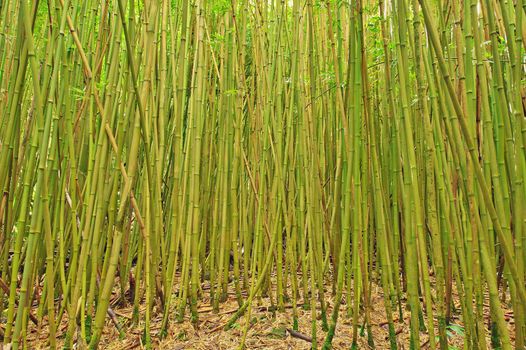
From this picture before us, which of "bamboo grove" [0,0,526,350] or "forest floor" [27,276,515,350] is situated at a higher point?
"bamboo grove" [0,0,526,350]

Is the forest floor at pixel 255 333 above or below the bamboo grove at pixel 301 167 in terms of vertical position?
below

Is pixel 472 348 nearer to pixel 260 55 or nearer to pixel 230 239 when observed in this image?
pixel 230 239

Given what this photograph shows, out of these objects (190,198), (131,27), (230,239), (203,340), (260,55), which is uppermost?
(260,55)

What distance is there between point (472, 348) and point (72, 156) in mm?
944

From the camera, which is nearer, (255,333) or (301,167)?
(301,167)

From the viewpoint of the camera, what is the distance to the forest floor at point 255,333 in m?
1.22

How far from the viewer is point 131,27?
3.19 feet

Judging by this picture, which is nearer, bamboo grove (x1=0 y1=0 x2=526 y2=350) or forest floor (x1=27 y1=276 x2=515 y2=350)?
bamboo grove (x1=0 y1=0 x2=526 y2=350)

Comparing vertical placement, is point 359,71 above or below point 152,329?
above

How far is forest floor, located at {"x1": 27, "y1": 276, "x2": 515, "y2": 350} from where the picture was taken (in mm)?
1217

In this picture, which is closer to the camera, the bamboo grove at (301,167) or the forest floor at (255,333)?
the bamboo grove at (301,167)

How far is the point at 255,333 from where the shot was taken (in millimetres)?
1290

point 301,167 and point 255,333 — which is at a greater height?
A: point 301,167

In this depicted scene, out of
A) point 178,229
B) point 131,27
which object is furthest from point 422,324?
point 131,27
